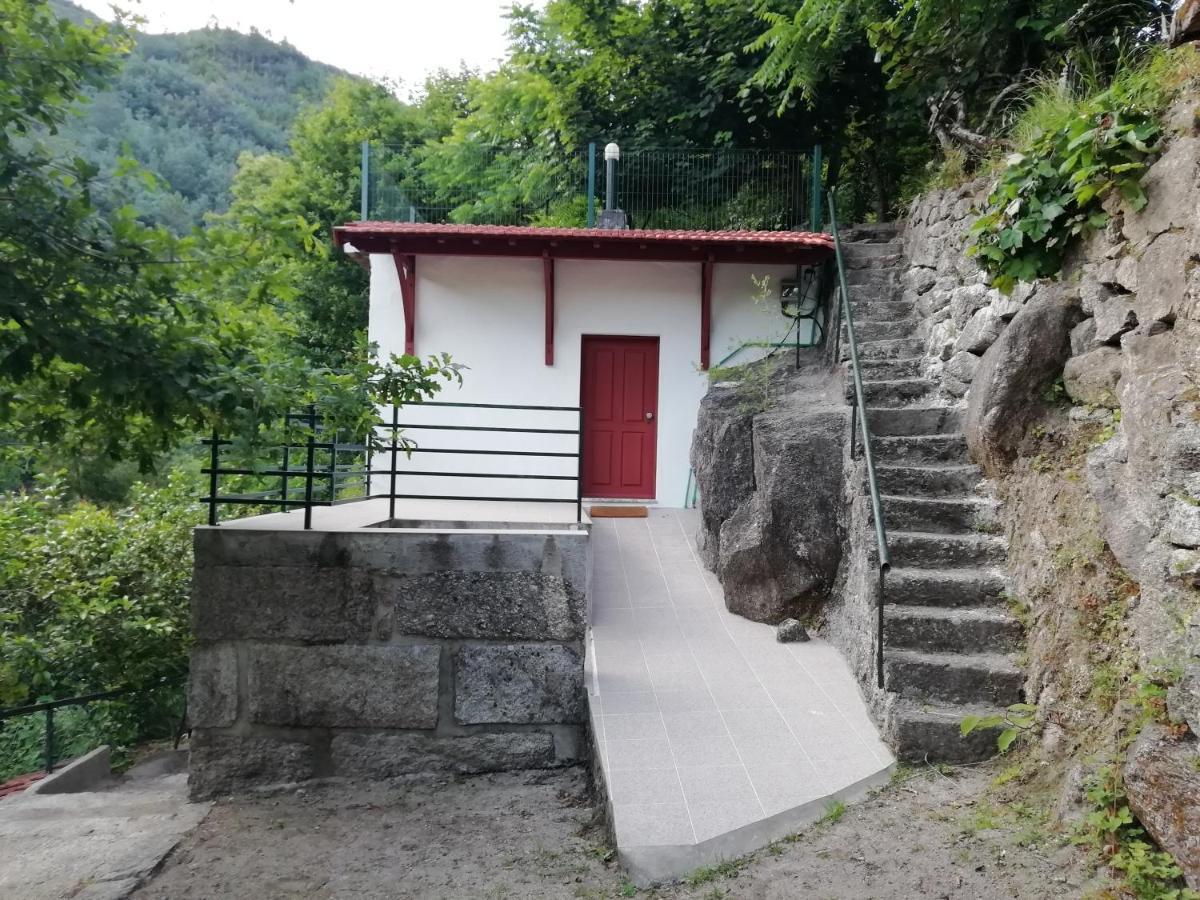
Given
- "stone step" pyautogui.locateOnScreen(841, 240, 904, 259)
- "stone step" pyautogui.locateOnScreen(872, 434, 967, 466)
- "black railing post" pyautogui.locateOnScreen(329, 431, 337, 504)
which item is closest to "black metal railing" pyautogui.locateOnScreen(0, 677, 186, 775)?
"black railing post" pyautogui.locateOnScreen(329, 431, 337, 504)

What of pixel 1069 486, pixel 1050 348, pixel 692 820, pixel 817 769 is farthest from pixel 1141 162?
pixel 692 820

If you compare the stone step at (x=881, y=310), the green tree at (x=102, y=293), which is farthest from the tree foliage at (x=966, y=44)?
the green tree at (x=102, y=293)

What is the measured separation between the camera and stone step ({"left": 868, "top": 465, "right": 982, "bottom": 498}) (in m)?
4.84

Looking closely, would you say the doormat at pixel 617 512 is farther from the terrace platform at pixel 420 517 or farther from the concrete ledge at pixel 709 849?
the concrete ledge at pixel 709 849

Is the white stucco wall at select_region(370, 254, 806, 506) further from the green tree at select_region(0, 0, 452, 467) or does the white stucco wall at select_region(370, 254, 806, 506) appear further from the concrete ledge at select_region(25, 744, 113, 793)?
the green tree at select_region(0, 0, 452, 467)

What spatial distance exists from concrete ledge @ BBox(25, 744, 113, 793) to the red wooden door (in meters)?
5.34

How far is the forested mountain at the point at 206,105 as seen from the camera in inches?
1521

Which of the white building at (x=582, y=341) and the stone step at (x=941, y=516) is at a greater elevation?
the white building at (x=582, y=341)

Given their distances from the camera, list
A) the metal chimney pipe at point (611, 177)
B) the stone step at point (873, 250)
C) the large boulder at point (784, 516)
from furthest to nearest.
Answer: the metal chimney pipe at point (611, 177) < the stone step at point (873, 250) < the large boulder at point (784, 516)

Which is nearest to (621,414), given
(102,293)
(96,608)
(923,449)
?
(923,449)

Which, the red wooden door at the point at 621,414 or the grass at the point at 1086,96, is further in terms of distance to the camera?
the red wooden door at the point at 621,414

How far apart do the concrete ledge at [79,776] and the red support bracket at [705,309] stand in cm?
707

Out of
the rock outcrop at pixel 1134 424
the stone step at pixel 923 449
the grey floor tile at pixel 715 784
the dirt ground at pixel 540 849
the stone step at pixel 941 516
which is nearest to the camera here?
the rock outcrop at pixel 1134 424

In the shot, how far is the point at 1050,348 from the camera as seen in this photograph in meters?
4.35
